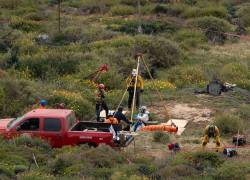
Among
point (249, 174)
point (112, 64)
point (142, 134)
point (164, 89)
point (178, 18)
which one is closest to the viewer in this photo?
point (249, 174)

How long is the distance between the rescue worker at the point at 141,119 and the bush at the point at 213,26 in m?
20.7

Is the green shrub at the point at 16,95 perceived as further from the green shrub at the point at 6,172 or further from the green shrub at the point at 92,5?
the green shrub at the point at 92,5

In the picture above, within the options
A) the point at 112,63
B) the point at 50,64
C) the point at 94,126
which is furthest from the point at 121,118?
the point at 112,63

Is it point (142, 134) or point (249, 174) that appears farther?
point (142, 134)

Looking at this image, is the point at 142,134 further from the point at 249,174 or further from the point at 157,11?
the point at 157,11

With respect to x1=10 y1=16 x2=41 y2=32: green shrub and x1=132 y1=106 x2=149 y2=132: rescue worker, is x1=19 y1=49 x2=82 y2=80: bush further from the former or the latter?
x1=10 y1=16 x2=41 y2=32: green shrub

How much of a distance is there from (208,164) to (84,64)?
44.4 ft

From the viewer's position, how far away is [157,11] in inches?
2077

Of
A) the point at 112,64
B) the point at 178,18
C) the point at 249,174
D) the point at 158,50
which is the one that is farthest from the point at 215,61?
the point at 249,174

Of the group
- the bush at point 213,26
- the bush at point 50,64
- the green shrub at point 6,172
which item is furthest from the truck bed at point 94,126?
the bush at point 213,26

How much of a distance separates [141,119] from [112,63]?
9271 mm

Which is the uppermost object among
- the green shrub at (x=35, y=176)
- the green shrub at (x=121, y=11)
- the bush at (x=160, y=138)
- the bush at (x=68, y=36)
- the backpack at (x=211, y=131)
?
the green shrub at (x=121, y=11)

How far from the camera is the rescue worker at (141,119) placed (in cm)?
2145

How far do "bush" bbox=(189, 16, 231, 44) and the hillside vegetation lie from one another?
70mm
